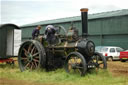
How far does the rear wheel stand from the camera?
7335 mm

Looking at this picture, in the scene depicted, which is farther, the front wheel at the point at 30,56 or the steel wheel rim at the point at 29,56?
the steel wheel rim at the point at 29,56

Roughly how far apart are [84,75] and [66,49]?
1.48 metres

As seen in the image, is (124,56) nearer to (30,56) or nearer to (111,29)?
(111,29)

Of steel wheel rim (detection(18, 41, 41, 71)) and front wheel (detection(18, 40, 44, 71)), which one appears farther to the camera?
steel wheel rim (detection(18, 41, 41, 71))

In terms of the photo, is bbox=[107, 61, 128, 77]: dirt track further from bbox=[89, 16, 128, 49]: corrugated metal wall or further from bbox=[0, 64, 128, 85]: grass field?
bbox=[89, 16, 128, 49]: corrugated metal wall

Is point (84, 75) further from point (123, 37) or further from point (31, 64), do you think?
point (123, 37)

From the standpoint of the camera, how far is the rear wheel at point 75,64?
7.34 m

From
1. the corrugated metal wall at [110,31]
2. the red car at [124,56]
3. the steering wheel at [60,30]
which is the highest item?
the corrugated metal wall at [110,31]

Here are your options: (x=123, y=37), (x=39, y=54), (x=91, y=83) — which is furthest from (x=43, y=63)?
(x=123, y=37)

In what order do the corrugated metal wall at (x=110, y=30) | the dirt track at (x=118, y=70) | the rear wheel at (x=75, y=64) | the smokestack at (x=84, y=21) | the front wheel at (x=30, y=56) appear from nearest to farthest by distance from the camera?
1. the rear wheel at (x=75, y=64)
2. the smokestack at (x=84, y=21)
3. the front wheel at (x=30, y=56)
4. the dirt track at (x=118, y=70)
5. the corrugated metal wall at (x=110, y=30)

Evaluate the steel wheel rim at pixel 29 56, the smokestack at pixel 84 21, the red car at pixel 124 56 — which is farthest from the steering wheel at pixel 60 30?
the red car at pixel 124 56

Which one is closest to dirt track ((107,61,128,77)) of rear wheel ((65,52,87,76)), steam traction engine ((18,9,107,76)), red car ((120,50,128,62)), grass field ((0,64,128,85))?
steam traction engine ((18,9,107,76))

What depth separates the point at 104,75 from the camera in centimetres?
770

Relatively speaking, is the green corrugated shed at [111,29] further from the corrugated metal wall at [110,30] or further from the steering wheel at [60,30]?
the steering wheel at [60,30]
